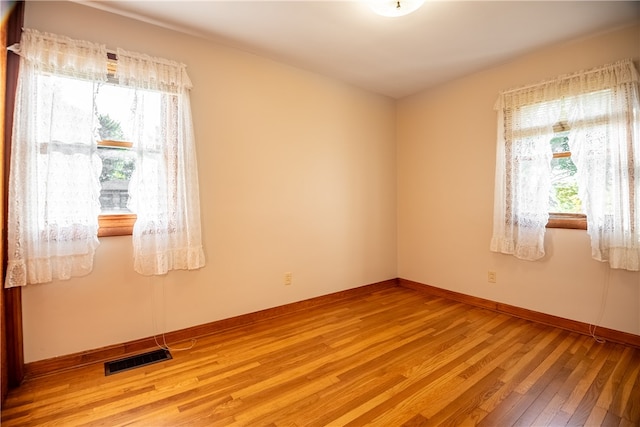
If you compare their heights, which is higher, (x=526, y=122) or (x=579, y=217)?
(x=526, y=122)

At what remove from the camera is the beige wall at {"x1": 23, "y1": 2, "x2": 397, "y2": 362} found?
2113 millimetres

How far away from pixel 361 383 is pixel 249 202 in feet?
Result: 5.85

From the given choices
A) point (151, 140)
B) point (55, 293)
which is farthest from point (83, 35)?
point (55, 293)

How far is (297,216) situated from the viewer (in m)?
3.18

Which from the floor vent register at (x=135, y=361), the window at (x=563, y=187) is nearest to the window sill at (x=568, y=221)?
the window at (x=563, y=187)

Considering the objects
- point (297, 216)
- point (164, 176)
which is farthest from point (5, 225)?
point (297, 216)

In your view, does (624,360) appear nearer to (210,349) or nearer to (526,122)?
(526,122)

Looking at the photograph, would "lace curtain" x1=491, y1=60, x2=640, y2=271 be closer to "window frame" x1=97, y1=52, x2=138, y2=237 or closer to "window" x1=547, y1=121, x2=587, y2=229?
"window" x1=547, y1=121, x2=587, y2=229

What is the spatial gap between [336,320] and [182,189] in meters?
1.85

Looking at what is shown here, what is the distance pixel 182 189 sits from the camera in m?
2.34

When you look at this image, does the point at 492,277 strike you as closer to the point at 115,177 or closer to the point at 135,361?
the point at 135,361

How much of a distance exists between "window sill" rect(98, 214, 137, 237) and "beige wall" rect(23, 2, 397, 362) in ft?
Result: 0.20

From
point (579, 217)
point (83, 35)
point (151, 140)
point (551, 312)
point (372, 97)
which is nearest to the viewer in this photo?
point (83, 35)

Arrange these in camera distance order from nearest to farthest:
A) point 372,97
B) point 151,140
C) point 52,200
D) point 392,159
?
point 52,200 < point 151,140 < point 372,97 < point 392,159
